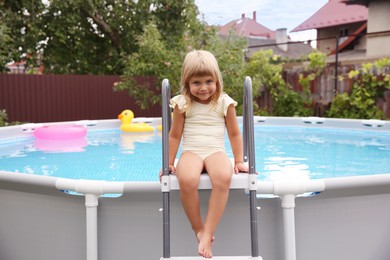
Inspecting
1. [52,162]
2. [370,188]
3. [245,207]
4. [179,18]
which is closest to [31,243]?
[245,207]

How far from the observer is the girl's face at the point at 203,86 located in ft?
7.42

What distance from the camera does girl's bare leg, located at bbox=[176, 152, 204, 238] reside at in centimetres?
215

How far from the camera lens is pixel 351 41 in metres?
25.2

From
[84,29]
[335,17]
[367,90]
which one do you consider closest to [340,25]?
[335,17]

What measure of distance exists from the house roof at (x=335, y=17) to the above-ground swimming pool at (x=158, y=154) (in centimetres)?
1917

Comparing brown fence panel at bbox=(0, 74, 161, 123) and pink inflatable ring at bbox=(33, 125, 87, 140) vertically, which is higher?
brown fence panel at bbox=(0, 74, 161, 123)

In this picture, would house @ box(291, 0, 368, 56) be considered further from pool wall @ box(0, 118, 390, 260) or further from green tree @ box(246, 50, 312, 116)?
pool wall @ box(0, 118, 390, 260)

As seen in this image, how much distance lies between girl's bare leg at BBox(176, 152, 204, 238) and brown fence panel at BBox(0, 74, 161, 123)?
10638mm

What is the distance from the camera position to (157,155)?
283 inches

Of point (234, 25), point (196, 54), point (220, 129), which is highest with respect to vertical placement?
point (234, 25)

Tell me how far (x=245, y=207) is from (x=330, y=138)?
709 cm

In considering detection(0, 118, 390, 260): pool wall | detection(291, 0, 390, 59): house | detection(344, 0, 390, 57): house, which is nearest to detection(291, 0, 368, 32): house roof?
detection(291, 0, 390, 59): house

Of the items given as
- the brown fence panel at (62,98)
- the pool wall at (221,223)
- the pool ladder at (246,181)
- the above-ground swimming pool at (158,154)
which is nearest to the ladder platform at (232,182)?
the pool ladder at (246,181)

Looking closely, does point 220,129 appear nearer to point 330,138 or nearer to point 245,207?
point 245,207
